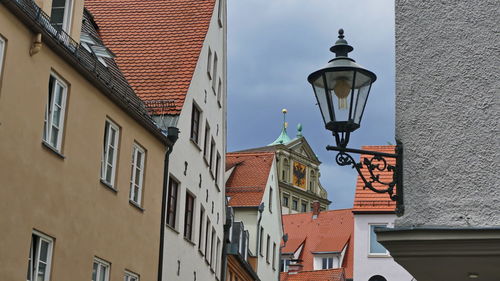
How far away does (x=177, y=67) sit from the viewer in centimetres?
2412

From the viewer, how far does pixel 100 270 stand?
669 inches

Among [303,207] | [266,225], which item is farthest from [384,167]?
[303,207]

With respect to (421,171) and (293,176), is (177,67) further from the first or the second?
(293,176)

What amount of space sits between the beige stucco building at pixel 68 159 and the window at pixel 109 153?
0.08ft

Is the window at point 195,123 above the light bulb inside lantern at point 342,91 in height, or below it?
above

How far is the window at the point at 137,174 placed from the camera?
19.2 metres

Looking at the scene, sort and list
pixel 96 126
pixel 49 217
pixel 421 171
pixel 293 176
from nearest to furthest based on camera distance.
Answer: pixel 421 171, pixel 49 217, pixel 96 126, pixel 293 176

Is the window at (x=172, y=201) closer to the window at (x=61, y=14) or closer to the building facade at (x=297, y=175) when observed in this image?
the window at (x=61, y=14)

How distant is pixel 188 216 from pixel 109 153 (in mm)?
6265

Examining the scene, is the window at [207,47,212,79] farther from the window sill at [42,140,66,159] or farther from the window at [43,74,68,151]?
the window sill at [42,140,66,159]

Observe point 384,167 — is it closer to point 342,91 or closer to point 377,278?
point 342,91

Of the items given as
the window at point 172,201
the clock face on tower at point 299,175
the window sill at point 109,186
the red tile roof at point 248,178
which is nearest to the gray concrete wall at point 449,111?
the window sill at point 109,186

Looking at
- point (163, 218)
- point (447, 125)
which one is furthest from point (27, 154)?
point (447, 125)

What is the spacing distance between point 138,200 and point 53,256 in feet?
15.7
